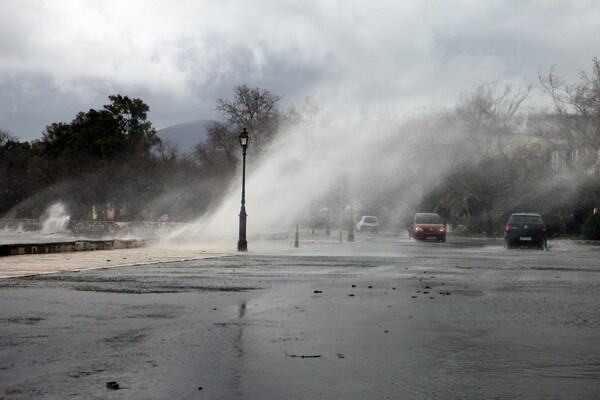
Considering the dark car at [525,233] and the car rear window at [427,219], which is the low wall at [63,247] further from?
the car rear window at [427,219]

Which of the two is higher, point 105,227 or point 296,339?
point 105,227

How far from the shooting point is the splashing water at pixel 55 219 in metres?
98.6

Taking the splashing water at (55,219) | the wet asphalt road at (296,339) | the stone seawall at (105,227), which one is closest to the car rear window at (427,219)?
the stone seawall at (105,227)

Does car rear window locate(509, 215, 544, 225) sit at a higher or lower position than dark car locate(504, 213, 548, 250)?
higher

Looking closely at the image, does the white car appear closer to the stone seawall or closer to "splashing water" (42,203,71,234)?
the stone seawall

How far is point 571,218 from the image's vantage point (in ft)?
193

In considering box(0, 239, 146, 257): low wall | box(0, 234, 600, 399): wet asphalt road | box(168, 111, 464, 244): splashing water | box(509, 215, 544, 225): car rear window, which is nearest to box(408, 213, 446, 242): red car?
box(168, 111, 464, 244): splashing water

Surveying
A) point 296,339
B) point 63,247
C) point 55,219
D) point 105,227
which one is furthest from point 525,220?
point 55,219

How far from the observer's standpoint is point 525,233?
41312 millimetres

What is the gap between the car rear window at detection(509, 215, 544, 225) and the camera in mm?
41812

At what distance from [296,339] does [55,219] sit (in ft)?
319

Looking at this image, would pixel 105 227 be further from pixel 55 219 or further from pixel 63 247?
pixel 63 247

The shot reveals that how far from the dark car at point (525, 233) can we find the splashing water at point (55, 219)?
220ft

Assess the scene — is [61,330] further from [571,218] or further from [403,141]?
[403,141]
